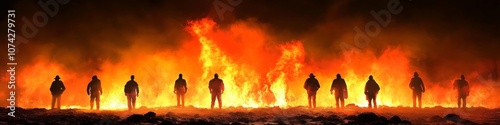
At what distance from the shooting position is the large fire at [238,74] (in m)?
31.2

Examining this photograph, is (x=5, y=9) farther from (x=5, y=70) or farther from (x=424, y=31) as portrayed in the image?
(x=424, y=31)

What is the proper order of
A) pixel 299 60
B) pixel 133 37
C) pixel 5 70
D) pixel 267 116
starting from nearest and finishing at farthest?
pixel 267 116 → pixel 299 60 → pixel 5 70 → pixel 133 37

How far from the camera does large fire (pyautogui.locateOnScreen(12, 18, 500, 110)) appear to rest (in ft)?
102

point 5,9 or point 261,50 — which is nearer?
point 261,50

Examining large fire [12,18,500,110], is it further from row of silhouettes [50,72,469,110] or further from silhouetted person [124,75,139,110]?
silhouetted person [124,75,139,110]

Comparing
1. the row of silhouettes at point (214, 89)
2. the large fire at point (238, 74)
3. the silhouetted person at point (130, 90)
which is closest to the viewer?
the silhouetted person at point (130, 90)

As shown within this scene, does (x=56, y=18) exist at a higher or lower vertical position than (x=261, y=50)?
higher

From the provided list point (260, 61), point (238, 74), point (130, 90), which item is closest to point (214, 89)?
point (130, 90)

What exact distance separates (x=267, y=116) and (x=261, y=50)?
16542 mm

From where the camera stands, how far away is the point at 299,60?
32188 millimetres

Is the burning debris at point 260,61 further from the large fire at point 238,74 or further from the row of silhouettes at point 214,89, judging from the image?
the row of silhouettes at point 214,89

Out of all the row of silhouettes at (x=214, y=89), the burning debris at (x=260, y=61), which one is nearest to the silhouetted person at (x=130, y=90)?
the row of silhouettes at (x=214, y=89)

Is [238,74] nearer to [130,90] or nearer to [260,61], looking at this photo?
[260,61]

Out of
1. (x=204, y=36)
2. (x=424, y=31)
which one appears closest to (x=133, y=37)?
(x=204, y=36)
